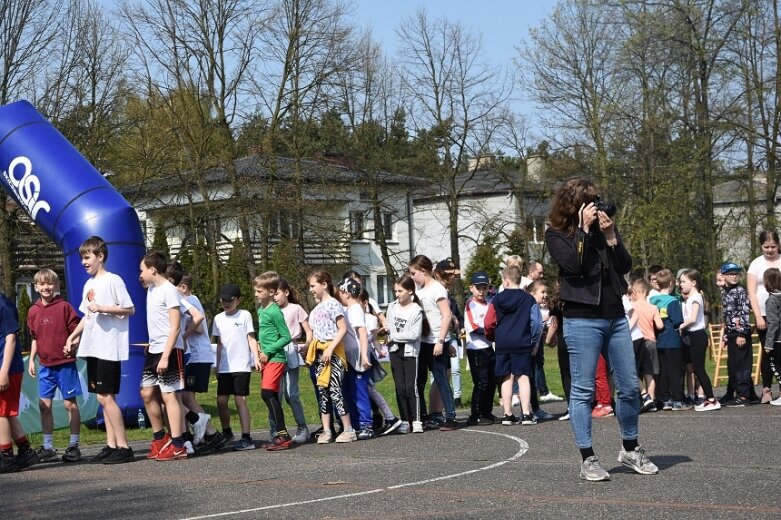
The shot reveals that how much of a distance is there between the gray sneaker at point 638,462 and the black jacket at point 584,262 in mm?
1059

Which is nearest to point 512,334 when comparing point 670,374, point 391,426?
point 391,426

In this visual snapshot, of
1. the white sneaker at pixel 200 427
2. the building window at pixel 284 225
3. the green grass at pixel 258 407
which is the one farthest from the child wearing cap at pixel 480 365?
the building window at pixel 284 225

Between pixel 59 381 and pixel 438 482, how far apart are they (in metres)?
4.64

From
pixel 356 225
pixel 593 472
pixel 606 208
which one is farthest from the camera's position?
pixel 356 225

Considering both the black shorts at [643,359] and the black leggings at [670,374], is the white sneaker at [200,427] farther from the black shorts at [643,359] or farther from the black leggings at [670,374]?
the black leggings at [670,374]

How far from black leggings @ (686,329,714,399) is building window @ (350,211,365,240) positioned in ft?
85.2

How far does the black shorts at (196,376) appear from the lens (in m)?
11.3

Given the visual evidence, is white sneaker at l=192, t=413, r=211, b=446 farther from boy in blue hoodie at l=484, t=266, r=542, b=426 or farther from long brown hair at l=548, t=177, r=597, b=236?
long brown hair at l=548, t=177, r=597, b=236

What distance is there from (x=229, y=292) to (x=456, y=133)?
33187mm

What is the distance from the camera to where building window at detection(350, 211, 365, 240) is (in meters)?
40.4

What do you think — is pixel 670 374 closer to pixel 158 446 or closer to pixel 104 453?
pixel 158 446

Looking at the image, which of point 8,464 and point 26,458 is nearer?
point 8,464

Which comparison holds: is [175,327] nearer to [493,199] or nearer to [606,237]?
[606,237]

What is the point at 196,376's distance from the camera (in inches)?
451
